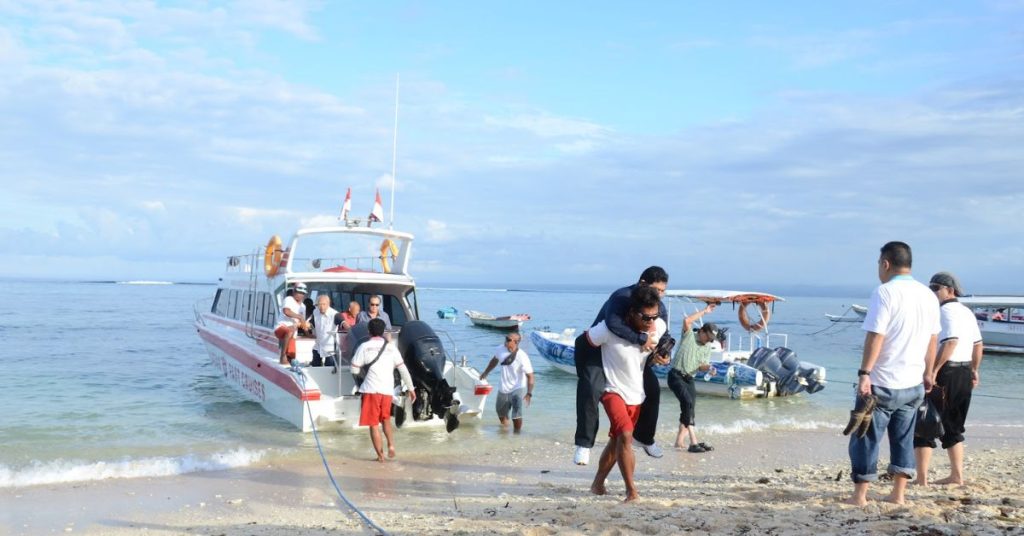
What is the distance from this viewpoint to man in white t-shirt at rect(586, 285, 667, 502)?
5.73 meters

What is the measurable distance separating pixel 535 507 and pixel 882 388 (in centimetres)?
291

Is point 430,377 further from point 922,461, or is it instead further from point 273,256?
point 922,461

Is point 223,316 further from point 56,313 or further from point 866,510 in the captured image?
point 56,313

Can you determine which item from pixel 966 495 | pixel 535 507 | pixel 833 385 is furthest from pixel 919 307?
pixel 833 385

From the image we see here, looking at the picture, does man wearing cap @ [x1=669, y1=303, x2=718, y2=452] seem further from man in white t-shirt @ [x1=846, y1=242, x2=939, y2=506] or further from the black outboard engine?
man in white t-shirt @ [x1=846, y1=242, x2=939, y2=506]

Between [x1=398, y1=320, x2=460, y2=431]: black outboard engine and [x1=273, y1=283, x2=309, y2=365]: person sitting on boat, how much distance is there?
7.03 feet

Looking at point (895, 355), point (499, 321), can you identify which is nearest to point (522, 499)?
point (895, 355)

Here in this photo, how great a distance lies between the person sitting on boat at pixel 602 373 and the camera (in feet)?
18.9

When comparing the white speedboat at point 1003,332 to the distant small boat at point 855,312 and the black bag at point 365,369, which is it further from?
the black bag at point 365,369

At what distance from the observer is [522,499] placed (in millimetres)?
7164

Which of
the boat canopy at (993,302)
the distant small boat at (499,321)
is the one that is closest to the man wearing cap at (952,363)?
the boat canopy at (993,302)

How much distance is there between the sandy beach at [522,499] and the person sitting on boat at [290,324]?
7.13 feet

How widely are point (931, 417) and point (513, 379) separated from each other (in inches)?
245

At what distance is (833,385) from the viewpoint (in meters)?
21.2
